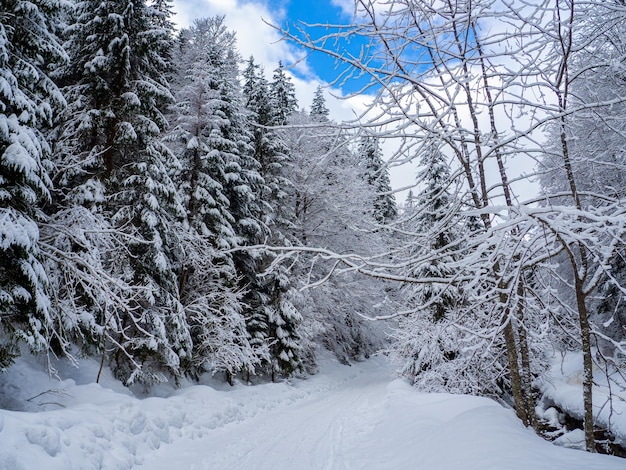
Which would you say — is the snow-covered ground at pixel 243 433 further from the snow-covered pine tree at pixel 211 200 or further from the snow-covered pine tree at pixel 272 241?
the snow-covered pine tree at pixel 272 241

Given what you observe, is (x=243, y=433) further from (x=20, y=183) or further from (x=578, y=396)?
(x=578, y=396)

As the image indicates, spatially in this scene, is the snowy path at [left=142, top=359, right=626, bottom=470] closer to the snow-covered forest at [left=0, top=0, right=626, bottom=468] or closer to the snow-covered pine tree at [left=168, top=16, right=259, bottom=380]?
the snow-covered forest at [left=0, top=0, right=626, bottom=468]

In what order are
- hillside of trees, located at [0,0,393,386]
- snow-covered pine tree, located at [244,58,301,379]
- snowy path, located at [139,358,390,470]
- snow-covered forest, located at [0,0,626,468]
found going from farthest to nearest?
snow-covered pine tree, located at [244,58,301,379] → hillside of trees, located at [0,0,393,386] → snowy path, located at [139,358,390,470] → snow-covered forest, located at [0,0,626,468]

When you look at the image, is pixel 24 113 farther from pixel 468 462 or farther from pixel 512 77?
pixel 468 462

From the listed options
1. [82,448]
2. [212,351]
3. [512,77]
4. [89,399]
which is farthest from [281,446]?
[512,77]

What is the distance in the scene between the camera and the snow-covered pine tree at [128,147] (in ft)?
32.8

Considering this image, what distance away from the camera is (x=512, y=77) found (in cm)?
262

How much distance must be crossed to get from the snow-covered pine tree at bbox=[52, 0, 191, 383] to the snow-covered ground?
1.52 meters

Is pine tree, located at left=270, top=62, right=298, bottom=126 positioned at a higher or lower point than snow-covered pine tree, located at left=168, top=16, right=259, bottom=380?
higher

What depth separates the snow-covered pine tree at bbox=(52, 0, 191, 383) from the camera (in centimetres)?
1000

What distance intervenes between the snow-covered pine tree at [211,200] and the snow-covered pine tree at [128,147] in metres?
1.52

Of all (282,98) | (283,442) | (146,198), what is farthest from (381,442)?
(282,98)

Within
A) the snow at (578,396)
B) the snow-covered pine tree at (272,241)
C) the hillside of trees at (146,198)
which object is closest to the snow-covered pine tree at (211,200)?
the hillside of trees at (146,198)

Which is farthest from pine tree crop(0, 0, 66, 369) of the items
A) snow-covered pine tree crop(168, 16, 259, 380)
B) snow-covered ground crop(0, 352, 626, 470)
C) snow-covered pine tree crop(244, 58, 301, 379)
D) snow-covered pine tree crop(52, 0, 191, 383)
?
snow-covered pine tree crop(244, 58, 301, 379)
